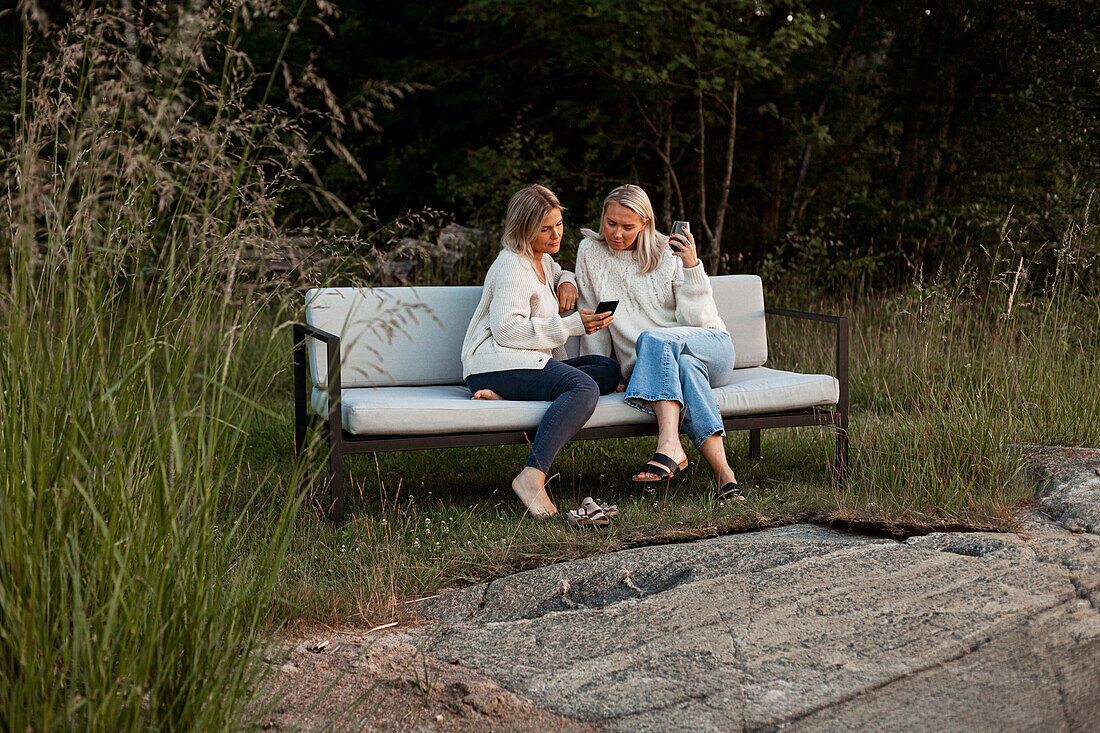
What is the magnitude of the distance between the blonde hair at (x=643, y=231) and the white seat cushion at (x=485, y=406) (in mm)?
624

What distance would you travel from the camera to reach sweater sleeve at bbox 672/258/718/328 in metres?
4.14

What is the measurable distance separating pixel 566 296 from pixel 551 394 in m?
0.55

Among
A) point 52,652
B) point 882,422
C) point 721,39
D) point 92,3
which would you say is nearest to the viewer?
point 52,652

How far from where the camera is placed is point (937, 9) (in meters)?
9.80

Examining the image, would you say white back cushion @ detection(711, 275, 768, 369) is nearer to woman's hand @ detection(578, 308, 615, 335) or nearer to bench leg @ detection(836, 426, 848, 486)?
bench leg @ detection(836, 426, 848, 486)

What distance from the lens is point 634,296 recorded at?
4.24m

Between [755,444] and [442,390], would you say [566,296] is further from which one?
[755,444]

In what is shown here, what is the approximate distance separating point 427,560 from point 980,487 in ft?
6.11

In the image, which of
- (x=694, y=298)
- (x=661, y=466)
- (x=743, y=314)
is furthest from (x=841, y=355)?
(x=661, y=466)

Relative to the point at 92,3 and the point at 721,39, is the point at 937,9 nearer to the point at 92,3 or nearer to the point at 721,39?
the point at 721,39

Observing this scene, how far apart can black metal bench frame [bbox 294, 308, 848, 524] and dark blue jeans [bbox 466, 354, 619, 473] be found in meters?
0.09

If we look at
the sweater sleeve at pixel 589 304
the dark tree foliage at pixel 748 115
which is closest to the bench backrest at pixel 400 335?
the sweater sleeve at pixel 589 304

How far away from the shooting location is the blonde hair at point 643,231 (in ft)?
13.5

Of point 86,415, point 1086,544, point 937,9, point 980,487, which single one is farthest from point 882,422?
point 937,9
